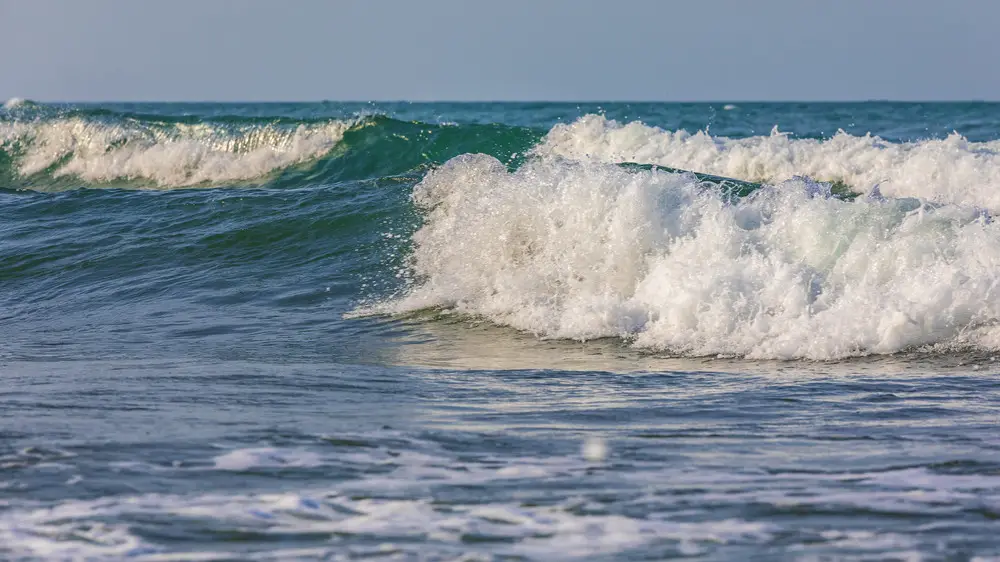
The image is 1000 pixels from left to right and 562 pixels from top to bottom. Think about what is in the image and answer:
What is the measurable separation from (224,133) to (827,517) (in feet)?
66.2

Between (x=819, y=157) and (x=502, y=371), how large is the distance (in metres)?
12.9

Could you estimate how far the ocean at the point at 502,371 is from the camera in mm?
3732

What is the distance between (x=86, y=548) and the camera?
3.53m

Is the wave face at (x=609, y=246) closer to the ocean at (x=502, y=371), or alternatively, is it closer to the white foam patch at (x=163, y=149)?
the ocean at (x=502, y=371)

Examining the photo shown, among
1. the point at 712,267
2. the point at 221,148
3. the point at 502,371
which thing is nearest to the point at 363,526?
the point at 502,371

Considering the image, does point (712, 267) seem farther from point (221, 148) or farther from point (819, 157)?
point (221, 148)

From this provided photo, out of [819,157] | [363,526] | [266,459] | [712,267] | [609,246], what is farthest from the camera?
[819,157]

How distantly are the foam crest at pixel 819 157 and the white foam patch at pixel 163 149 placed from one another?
14.9 ft

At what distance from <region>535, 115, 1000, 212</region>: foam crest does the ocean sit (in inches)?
26.7

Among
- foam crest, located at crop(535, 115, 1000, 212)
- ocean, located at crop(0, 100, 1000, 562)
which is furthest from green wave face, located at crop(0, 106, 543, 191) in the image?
ocean, located at crop(0, 100, 1000, 562)

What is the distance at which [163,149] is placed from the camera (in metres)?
22.8

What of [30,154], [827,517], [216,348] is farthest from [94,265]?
[30,154]

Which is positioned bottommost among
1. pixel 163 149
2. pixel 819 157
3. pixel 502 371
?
pixel 502 371

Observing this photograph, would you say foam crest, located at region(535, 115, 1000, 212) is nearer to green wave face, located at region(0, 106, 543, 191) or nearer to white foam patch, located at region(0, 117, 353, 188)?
green wave face, located at region(0, 106, 543, 191)
